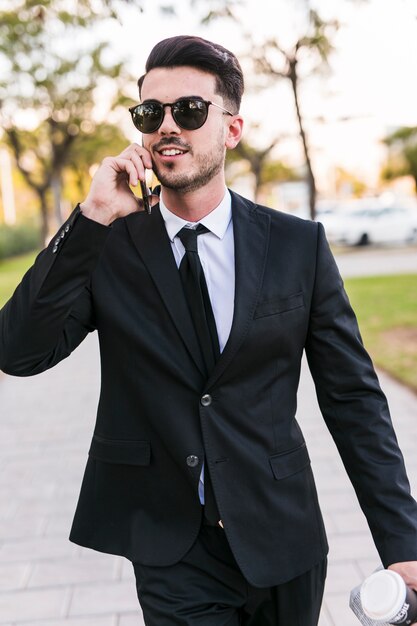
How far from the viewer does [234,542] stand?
1.91 m

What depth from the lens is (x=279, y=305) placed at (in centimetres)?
197

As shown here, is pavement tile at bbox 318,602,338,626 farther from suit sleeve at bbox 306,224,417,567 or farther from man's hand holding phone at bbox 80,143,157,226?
man's hand holding phone at bbox 80,143,157,226

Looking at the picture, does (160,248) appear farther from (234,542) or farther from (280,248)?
(234,542)

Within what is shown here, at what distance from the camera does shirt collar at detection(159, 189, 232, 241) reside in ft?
6.73

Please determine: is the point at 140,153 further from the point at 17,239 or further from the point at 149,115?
the point at 17,239

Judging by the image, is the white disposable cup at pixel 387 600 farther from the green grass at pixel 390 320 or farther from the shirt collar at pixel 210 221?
the green grass at pixel 390 320

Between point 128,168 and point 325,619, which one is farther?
point 325,619

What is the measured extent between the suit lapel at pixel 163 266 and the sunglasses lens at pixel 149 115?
22 cm

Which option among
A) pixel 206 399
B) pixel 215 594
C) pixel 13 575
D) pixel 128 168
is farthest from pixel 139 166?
pixel 13 575

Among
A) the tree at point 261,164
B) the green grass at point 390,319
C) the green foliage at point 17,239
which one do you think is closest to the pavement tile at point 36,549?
the green grass at point 390,319

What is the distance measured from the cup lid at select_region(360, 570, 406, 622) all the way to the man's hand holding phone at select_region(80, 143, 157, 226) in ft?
3.38

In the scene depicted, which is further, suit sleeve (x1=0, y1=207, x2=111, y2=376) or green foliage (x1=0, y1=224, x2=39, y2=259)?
green foliage (x1=0, y1=224, x2=39, y2=259)

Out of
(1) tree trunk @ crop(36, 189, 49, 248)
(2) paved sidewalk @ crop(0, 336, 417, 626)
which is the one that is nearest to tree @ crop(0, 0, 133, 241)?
(1) tree trunk @ crop(36, 189, 49, 248)

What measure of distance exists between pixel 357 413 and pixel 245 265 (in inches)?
18.7
